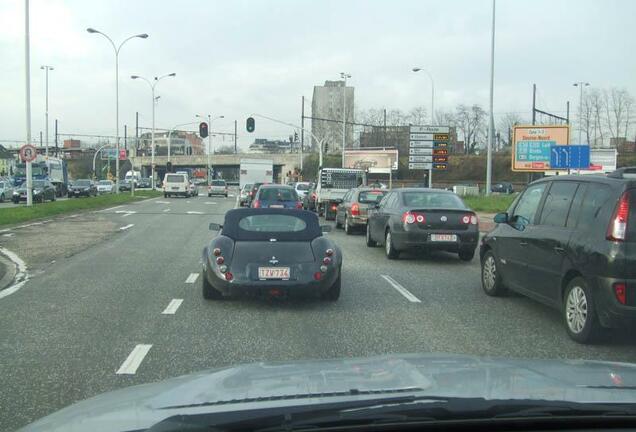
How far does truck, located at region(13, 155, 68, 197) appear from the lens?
172 feet

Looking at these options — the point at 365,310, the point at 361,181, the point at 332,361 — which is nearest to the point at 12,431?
the point at 332,361

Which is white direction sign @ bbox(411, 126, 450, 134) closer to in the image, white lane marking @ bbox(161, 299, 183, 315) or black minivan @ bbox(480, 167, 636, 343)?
black minivan @ bbox(480, 167, 636, 343)

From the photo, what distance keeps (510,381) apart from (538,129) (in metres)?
39.9

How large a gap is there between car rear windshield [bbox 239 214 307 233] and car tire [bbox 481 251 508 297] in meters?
2.70

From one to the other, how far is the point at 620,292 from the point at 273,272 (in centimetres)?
391

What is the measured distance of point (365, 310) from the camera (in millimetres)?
8227

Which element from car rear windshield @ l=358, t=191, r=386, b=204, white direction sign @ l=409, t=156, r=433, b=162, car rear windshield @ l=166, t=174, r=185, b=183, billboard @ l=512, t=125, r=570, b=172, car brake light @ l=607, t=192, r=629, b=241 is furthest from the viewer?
car rear windshield @ l=166, t=174, r=185, b=183

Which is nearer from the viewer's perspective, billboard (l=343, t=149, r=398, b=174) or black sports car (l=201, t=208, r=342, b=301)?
black sports car (l=201, t=208, r=342, b=301)

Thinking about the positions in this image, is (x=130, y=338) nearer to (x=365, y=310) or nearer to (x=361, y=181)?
(x=365, y=310)

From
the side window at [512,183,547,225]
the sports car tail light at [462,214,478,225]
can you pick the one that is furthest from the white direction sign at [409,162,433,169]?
the side window at [512,183,547,225]

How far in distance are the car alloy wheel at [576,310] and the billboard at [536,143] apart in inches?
1351

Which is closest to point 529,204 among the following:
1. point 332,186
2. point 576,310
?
point 576,310

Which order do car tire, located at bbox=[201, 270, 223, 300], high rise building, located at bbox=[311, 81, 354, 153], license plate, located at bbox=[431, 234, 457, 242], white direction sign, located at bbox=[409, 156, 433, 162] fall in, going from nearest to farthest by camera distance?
1. car tire, located at bbox=[201, 270, 223, 300]
2. license plate, located at bbox=[431, 234, 457, 242]
3. white direction sign, located at bbox=[409, 156, 433, 162]
4. high rise building, located at bbox=[311, 81, 354, 153]

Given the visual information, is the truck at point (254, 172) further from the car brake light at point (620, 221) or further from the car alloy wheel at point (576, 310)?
the car brake light at point (620, 221)
